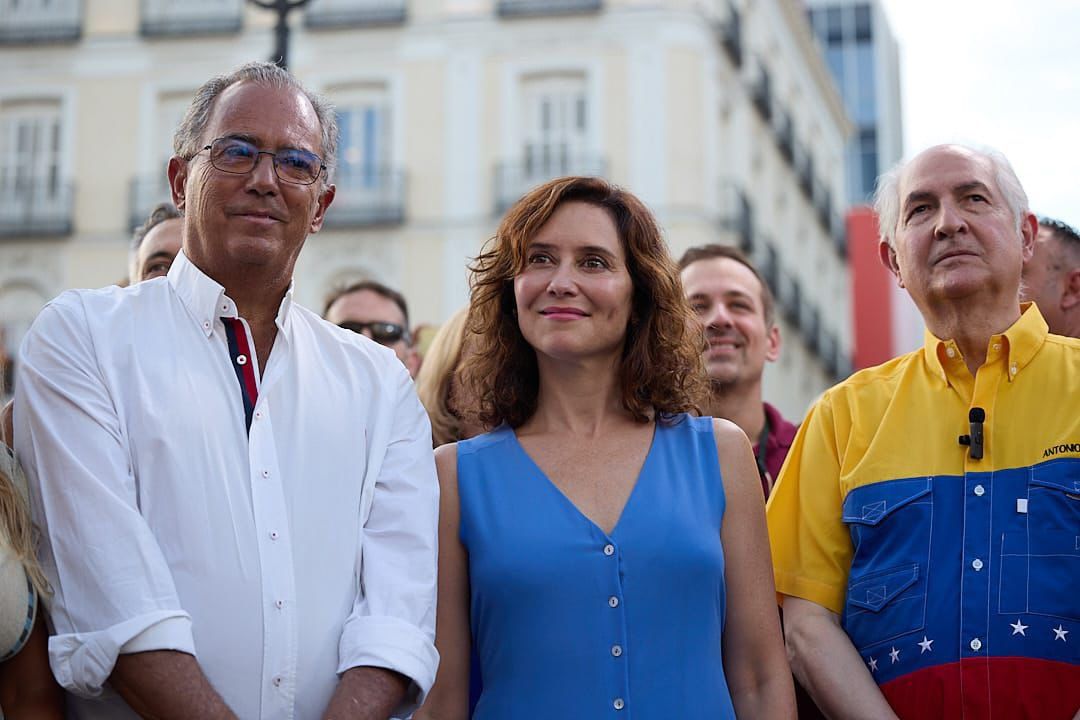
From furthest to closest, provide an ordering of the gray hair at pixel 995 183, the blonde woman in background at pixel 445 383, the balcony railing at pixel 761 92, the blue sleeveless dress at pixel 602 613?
the balcony railing at pixel 761 92 < the blonde woman in background at pixel 445 383 < the gray hair at pixel 995 183 < the blue sleeveless dress at pixel 602 613

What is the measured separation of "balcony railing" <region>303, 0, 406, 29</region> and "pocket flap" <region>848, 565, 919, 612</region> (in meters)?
21.6

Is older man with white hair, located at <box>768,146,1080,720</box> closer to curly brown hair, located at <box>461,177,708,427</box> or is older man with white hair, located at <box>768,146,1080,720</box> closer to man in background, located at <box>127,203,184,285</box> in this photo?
curly brown hair, located at <box>461,177,708,427</box>

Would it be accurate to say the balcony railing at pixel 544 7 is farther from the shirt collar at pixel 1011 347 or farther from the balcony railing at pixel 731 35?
the shirt collar at pixel 1011 347

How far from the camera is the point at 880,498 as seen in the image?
149 inches

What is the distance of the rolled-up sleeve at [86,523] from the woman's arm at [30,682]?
11cm

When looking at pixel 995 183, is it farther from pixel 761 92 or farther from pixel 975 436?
pixel 761 92

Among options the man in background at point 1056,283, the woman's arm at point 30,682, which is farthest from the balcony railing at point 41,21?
the woman's arm at point 30,682

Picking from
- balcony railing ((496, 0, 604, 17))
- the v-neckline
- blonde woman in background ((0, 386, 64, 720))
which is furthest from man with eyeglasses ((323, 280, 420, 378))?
balcony railing ((496, 0, 604, 17))

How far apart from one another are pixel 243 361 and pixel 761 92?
25088 millimetres

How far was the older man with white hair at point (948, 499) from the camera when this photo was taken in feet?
11.7

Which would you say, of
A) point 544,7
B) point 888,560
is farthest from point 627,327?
point 544,7

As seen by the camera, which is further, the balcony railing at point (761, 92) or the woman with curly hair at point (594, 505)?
the balcony railing at point (761, 92)

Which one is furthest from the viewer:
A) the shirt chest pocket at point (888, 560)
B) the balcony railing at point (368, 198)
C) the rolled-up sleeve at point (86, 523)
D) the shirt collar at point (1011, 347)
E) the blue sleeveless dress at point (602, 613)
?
the balcony railing at point (368, 198)

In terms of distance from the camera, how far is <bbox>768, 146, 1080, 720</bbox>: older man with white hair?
3.56 metres
